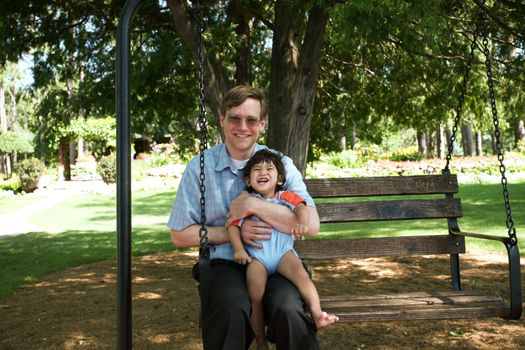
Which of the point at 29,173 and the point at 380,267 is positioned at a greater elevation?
the point at 29,173

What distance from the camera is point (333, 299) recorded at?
307 cm

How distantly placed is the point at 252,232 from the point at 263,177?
0.92 feet

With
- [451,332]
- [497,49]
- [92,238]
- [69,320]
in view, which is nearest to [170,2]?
[69,320]

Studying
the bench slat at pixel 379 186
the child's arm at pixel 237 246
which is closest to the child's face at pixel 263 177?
the child's arm at pixel 237 246

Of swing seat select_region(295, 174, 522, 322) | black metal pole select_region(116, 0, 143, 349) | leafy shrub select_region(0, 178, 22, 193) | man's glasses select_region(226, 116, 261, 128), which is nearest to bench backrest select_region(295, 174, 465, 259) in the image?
swing seat select_region(295, 174, 522, 322)

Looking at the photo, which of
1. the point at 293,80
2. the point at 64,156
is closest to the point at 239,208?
the point at 293,80

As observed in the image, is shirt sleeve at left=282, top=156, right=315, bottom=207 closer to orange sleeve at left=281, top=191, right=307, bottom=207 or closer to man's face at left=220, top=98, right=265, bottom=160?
orange sleeve at left=281, top=191, right=307, bottom=207

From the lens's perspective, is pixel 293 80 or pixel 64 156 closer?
pixel 293 80

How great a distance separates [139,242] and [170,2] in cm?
489

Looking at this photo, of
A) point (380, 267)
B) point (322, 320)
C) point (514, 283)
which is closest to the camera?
point (322, 320)

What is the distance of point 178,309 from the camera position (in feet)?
15.4

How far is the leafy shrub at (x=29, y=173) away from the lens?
20795 millimetres

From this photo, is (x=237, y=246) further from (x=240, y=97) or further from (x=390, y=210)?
(x=390, y=210)

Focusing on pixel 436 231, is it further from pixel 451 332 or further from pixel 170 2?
pixel 170 2
